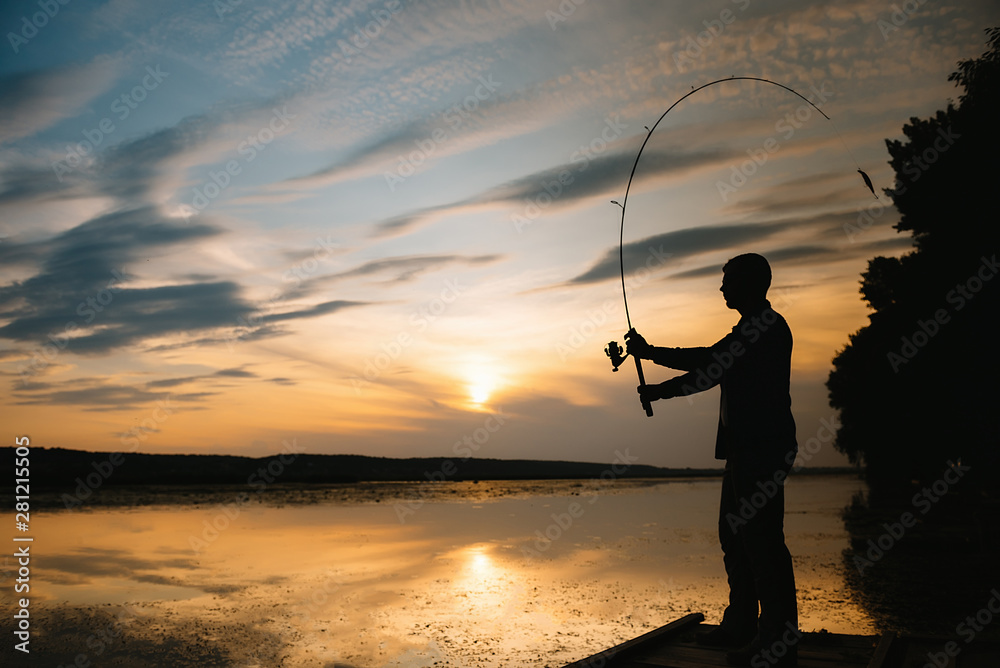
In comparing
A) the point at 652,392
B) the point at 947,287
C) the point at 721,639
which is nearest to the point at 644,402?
the point at 652,392

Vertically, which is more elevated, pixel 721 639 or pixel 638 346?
pixel 638 346

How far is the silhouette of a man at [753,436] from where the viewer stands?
15.5ft

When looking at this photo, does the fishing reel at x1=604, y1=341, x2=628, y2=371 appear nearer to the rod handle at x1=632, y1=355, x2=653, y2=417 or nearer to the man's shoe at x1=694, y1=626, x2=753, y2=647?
the rod handle at x1=632, y1=355, x2=653, y2=417

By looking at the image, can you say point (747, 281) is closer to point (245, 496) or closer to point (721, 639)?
point (721, 639)

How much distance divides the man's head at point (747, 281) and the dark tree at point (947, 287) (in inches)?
718

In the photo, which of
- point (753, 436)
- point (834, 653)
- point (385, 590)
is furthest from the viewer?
point (385, 590)

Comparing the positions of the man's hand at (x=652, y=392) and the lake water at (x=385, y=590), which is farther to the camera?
the lake water at (x=385, y=590)

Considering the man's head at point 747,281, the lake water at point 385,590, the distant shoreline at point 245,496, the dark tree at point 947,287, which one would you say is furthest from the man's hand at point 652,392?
the distant shoreline at point 245,496

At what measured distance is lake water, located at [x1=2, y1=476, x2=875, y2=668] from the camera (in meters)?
8.43

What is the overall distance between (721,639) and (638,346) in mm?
2360

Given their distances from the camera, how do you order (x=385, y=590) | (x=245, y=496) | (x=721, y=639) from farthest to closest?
1. (x=245, y=496)
2. (x=385, y=590)
3. (x=721, y=639)

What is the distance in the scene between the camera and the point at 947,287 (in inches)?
883

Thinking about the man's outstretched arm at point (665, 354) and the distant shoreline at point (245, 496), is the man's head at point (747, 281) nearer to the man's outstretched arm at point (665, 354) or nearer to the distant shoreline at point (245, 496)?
the man's outstretched arm at point (665, 354)

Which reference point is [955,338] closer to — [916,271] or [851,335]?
[916,271]
